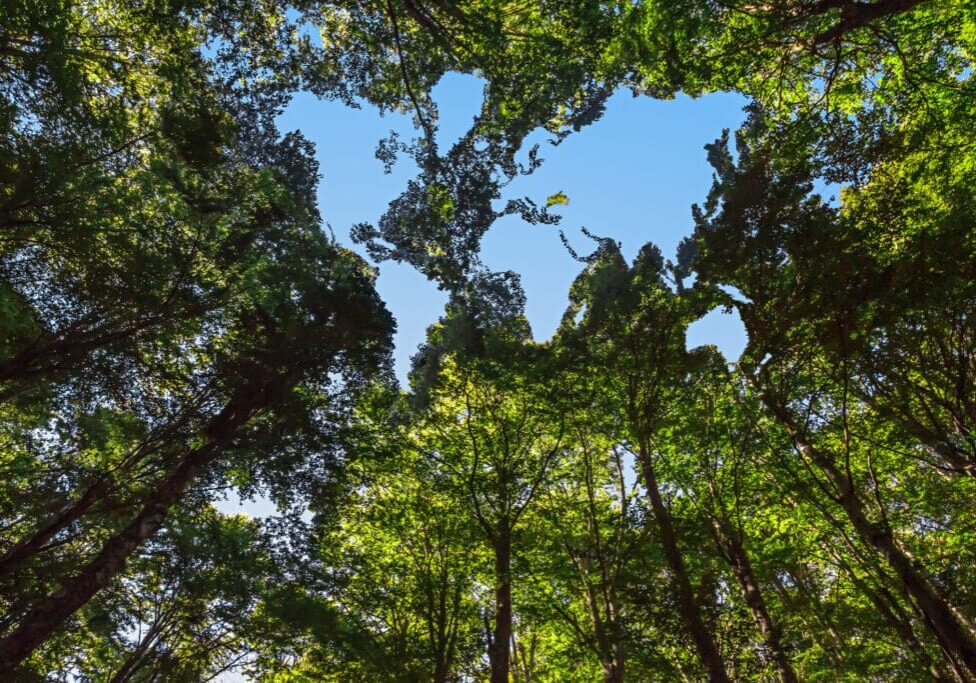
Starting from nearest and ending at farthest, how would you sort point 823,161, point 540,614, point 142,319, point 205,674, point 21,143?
point 21,143 → point 823,161 → point 142,319 → point 540,614 → point 205,674

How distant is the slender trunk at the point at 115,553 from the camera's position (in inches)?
304

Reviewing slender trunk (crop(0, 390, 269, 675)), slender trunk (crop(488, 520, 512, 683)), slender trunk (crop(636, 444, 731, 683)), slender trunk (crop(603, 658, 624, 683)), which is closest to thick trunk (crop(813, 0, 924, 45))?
slender trunk (crop(636, 444, 731, 683))

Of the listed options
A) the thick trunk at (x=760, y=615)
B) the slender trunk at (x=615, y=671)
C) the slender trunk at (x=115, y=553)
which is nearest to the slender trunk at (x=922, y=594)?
the thick trunk at (x=760, y=615)

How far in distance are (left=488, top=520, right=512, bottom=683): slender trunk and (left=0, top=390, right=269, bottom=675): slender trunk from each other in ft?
22.7

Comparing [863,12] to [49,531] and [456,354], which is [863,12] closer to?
[456,354]

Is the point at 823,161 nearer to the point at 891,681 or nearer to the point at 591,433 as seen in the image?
the point at 591,433

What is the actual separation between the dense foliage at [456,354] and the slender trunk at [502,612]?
138 millimetres

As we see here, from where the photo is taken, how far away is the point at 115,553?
8977 mm

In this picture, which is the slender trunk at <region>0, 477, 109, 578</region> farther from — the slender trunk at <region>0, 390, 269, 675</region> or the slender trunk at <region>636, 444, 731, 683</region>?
the slender trunk at <region>636, 444, 731, 683</region>

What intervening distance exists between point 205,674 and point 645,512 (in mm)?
15564

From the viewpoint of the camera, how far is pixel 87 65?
10688 millimetres

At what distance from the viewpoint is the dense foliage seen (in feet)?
29.2

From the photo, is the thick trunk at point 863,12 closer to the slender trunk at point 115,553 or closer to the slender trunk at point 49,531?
the slender trunk at point 115,553

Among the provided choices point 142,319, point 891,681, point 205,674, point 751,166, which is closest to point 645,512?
point 751,166
